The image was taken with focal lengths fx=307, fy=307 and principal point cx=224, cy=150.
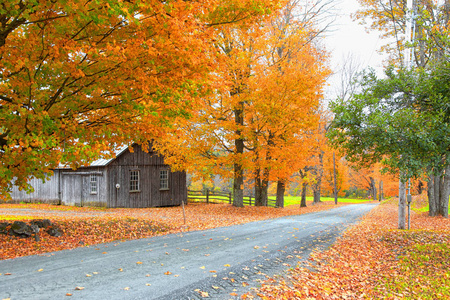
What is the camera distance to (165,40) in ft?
21.2

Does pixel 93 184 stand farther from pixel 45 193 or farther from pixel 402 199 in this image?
pixel 402 199

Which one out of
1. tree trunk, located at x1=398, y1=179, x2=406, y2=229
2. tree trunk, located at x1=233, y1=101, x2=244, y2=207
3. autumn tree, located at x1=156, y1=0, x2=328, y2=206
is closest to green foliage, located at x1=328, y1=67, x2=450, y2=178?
tree trunk, located at x1=398, y1=179, x2=406, y2=229

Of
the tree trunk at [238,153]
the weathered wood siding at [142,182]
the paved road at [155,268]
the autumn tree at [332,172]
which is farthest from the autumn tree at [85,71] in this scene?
the autumn tree at [332,172]

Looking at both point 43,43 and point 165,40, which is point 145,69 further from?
point 43,43

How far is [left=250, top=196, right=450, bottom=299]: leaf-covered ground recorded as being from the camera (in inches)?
221

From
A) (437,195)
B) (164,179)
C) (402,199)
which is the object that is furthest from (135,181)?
(437,195)

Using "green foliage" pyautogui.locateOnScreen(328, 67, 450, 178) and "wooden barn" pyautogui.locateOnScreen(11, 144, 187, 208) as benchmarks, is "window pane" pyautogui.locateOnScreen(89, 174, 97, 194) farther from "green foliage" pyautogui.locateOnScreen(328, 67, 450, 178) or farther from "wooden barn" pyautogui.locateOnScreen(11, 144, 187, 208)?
"green foliage" pyautogui.locateOnScreen(328, 67, 450, 178)

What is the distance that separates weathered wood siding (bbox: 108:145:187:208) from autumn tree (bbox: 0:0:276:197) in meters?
14.0

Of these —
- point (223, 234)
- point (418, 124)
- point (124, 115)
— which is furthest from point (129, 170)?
point (418, 124)

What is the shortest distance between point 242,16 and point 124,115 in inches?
163

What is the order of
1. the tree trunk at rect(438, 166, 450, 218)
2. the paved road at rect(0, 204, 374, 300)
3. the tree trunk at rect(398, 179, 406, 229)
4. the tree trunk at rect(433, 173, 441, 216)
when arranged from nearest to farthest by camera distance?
1. the paved road at rect(0, 204, 374, 300)
2. the tree trunk at rect(398, 179, 406, 229)
3. the tree trunk at rect(438, 166, 450, 218)
4. the tree trunk at rect(433, 173, 441, 216)

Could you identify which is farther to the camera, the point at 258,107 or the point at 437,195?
the point at 437,195

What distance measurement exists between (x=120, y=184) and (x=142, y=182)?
5.29 feet

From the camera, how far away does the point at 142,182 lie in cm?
2222
